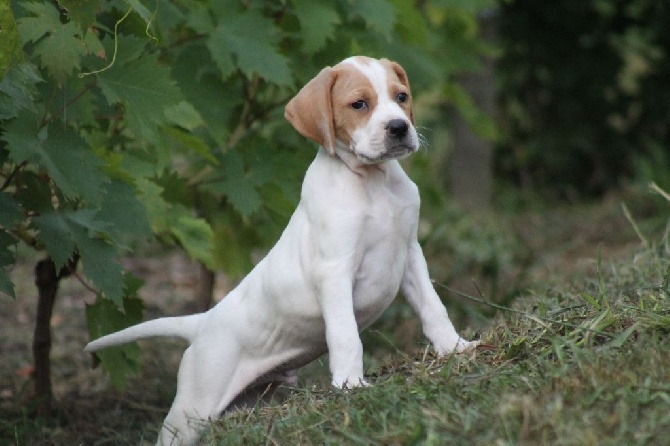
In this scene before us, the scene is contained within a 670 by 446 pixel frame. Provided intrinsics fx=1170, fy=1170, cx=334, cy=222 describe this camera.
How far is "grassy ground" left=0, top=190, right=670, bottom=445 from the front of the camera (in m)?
2.94

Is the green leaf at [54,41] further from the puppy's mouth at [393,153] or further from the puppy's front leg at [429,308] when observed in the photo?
the puppy's front leg at [429,308]

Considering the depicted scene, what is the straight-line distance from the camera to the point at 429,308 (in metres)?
3.84

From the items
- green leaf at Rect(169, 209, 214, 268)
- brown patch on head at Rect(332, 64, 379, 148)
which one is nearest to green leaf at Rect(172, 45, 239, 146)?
green leaf at Rect(169, 209, 214, 268)

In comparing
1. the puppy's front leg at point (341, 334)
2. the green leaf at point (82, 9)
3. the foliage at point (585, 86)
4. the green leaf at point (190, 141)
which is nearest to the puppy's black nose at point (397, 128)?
the puppy's front leg at point (341, 334)

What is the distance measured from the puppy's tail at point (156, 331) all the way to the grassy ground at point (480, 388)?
409 mm

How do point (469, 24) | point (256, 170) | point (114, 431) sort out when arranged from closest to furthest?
point (114, 431) → point (256, 170) → point (469, 24)

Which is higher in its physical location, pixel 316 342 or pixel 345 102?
pixel 345 102

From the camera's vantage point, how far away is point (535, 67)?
1080cm

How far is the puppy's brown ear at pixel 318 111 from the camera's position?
3717mm

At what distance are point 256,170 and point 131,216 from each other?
918 millimetres

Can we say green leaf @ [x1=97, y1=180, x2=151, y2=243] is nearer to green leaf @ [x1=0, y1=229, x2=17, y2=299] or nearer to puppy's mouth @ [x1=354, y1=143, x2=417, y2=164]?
green leaf @ [x1=0, y1=229, x2=17, y2=299]

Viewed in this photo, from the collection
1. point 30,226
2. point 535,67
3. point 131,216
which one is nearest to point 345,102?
point 131,216

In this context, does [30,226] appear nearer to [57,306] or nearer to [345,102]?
[345,102]

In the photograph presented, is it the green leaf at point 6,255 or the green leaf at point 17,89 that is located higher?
the green leaf at point 17,89
